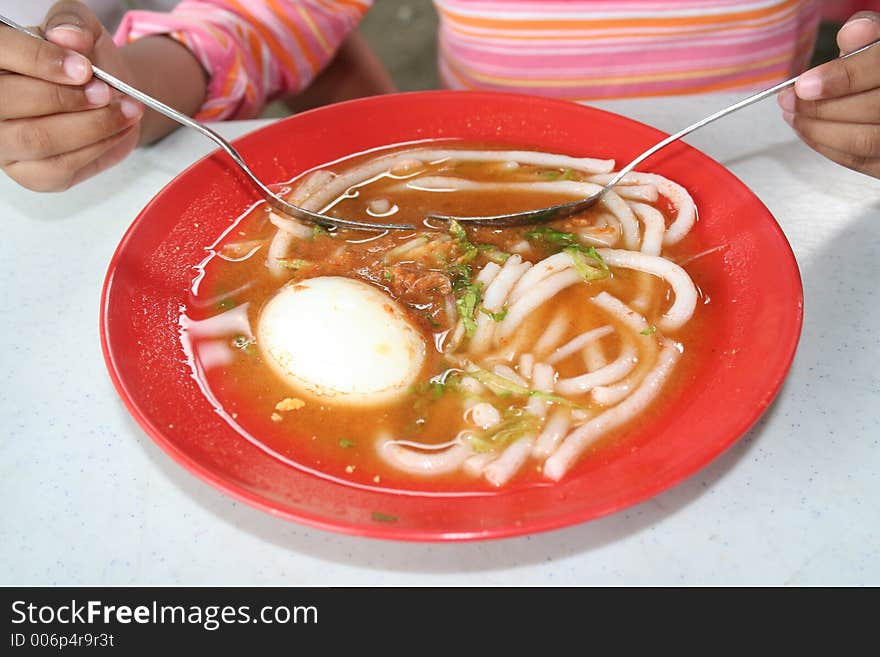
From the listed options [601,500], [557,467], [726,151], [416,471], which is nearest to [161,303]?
[416,471]

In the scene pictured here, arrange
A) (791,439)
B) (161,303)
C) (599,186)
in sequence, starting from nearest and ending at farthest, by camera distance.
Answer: (791,439) < (161,303) < (599,186)

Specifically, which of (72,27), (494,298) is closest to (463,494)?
(494,298)

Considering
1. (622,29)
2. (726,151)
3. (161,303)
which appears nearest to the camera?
(161,303)

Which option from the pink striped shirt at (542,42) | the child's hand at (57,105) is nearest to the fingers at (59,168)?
the child's hand at (57,105)

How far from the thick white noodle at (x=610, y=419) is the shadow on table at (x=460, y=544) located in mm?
135

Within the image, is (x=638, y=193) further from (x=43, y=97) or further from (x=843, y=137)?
(x=43, y=97)

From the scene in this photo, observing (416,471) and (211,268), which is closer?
(416,471)

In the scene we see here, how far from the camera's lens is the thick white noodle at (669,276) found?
5.49 ft

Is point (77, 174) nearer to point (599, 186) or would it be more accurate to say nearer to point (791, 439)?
point (599, 186)

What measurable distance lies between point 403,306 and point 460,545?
0.58m

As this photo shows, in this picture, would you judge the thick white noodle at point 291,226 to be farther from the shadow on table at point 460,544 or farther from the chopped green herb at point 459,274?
the shadow on table at point 460,544

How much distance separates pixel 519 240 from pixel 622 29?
1052 millimetres

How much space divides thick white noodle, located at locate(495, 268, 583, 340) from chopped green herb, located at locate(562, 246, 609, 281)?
0.02 m
